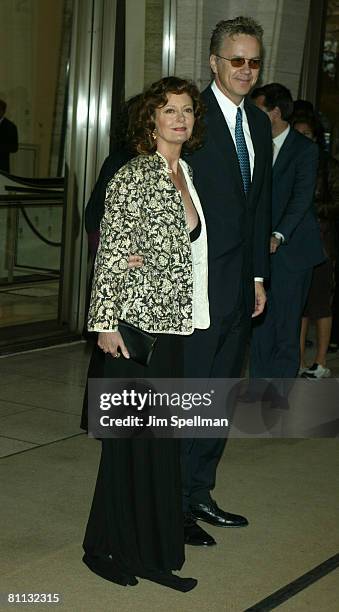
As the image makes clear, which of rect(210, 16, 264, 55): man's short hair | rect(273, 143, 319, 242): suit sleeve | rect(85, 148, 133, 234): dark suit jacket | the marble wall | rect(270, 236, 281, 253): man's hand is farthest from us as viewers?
the marble wall

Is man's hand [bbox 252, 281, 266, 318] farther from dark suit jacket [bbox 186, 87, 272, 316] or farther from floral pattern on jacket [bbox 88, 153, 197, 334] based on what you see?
floral pattern on jacket [bbox 88, 153, 197, 334]

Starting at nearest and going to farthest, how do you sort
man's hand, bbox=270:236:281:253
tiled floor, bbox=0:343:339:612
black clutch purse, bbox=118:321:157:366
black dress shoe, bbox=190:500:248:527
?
1. black clutch purse, bbox=118:321:157:366
2. tiled floor, bbox=0:343:339:612
3. black dress shoe, bbox=190:500:248:527
4. man's hand, bbox=270:236:281:253

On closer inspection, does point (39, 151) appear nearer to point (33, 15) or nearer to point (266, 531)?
point (33, 15)

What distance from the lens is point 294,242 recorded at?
7.36 metres

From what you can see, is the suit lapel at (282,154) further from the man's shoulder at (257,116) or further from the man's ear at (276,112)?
the man's shoulder at (257,116)

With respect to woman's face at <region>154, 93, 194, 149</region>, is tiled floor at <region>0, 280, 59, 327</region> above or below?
below

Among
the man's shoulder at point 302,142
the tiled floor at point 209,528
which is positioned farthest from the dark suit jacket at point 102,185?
the man's shoulder at point 302,142

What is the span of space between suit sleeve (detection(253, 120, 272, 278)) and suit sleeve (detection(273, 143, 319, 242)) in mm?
1834

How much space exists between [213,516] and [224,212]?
1.36 metres

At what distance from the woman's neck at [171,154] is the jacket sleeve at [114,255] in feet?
0.96

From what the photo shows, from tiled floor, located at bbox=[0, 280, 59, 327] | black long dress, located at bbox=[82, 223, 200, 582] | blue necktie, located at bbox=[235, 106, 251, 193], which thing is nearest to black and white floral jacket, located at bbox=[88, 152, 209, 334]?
black long dress, located at bbox=[82, 223, 200, 582]

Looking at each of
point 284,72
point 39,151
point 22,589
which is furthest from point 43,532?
point 284,72

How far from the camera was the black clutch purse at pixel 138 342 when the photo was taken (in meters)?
4.23

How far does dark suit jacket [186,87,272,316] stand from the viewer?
195 inches
